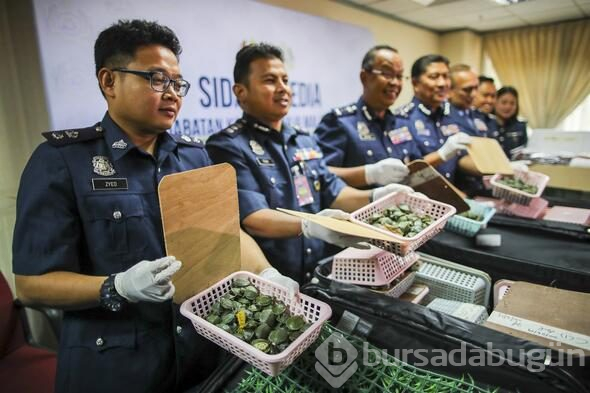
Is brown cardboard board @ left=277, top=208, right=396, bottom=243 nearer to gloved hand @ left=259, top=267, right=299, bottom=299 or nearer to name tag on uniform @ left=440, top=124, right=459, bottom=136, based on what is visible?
gloved hand @ left=259, top=267, right=299, bottom=299

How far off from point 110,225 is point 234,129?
71cm

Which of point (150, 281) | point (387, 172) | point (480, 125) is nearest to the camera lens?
point (150, 281)

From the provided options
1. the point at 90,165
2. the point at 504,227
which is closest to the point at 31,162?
the point at 90,165

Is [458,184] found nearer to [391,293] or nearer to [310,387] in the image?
[391,293]

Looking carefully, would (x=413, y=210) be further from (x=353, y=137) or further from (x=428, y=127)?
(x=428, y=127)

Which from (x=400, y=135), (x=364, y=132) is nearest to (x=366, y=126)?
(x=364, y=132)

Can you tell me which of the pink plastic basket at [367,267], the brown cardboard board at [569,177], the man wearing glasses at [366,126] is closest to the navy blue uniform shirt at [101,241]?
the pink plastic basket at [367,267]

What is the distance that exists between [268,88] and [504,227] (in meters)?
1.45

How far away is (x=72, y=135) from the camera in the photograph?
40.9 inches

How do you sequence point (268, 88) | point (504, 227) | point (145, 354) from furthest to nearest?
point (504, 227), point (268, 88), point (145, 354)

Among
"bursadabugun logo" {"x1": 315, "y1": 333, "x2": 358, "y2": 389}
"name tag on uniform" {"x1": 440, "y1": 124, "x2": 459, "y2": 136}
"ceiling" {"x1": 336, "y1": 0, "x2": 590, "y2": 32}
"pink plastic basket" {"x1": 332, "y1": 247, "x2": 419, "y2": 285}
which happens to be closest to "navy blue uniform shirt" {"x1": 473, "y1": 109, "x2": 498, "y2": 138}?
"name tag on uniform" {"x1": 440, "y1": 124, "x2": 459, "y2": 136}

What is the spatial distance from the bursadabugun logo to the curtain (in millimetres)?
1806

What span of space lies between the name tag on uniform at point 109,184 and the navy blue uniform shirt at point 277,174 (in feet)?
1.56

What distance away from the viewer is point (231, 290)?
102 cm
